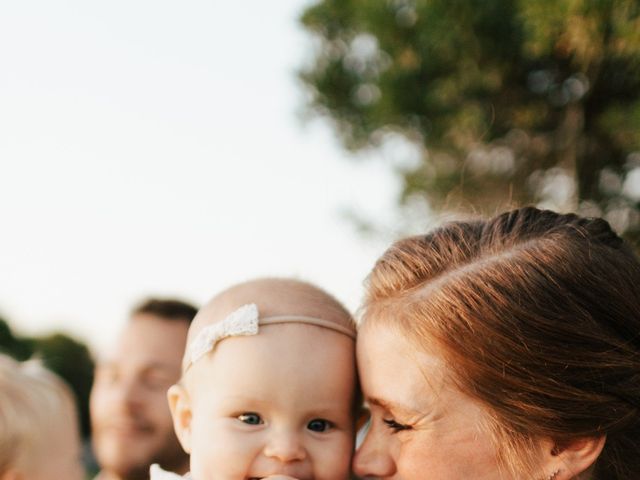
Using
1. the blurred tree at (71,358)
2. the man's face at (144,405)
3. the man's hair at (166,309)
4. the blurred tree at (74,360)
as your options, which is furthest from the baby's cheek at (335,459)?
the blurred tree at (74,360)

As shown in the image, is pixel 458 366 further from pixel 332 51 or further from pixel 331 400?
pixel 332 51

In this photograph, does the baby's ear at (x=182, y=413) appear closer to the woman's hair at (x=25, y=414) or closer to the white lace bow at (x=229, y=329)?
the white lace bow at (x=229, y=329)

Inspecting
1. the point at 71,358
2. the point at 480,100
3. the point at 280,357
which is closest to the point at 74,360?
the point at 71,358

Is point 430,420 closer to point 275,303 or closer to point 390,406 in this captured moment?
point 390,406

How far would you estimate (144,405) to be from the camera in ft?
15.5

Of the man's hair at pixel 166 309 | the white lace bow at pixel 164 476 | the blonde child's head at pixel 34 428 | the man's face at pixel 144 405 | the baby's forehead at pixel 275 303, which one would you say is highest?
the baby's forehead at pixel 275 303

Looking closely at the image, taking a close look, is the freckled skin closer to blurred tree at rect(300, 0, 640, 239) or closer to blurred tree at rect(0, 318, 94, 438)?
blurred tree at rect(300, 0, 640, 239)

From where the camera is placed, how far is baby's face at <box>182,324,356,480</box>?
89.0 inches

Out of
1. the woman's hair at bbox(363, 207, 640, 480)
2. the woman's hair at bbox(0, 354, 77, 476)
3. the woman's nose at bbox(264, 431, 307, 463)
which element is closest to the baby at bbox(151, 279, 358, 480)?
the woman's nose at bbox(264, 431, 307, 463)

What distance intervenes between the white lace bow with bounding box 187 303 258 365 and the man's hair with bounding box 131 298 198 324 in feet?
8.22

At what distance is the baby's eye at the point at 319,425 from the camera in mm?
2352

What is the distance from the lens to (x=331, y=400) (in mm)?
2334

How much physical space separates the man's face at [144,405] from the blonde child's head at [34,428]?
109 cm

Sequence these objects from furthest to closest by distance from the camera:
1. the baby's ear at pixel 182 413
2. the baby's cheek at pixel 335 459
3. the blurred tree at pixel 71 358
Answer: the blurred tree at pixel 71 358 → the baby's ear at pixel 182 413 → the baby's cheek at pixel 335 459
